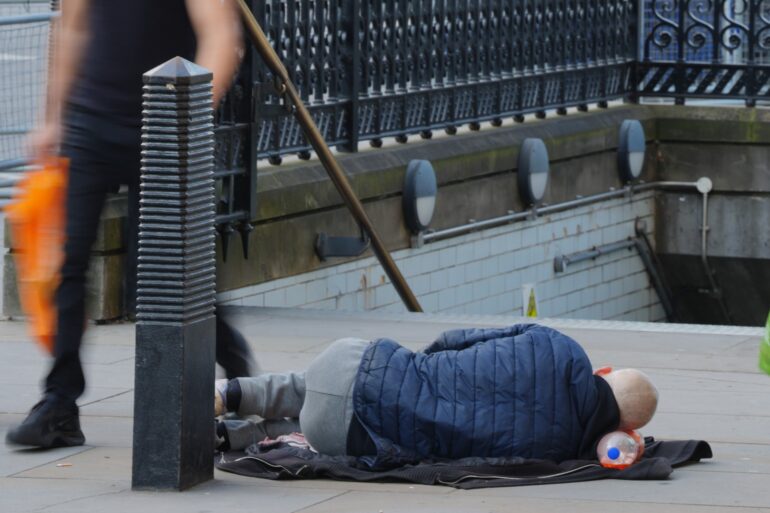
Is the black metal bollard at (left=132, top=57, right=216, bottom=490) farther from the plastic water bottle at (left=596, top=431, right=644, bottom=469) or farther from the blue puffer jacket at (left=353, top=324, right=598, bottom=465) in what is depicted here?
the plastic water bottle at (left=596, top=431, right=644, bottom=469)

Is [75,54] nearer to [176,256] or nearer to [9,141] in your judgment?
[176,256]

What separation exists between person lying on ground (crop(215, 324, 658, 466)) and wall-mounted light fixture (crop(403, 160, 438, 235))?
18.3 ft

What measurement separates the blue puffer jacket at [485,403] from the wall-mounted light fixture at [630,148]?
851cm

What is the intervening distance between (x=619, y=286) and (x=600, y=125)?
1.29 m

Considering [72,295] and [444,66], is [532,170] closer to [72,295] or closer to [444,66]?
[444,66]

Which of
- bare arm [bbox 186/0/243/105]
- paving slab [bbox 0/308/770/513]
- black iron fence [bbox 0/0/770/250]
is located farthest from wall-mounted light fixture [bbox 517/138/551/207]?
bare arm [bbox 186/0/243/105]

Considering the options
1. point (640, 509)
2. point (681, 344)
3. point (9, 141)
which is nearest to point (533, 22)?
point (9, 141)

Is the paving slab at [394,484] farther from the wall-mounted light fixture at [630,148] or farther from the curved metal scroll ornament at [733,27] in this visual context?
the curved metal scroll ornament at [733,27]

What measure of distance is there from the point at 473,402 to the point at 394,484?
327 millimetres

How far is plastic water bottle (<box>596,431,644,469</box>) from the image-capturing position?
205 inches

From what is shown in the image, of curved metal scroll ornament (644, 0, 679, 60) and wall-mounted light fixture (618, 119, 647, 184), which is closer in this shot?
wall-mounted light fixture (618, 119, 647, 184)

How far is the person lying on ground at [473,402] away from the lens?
5156mm

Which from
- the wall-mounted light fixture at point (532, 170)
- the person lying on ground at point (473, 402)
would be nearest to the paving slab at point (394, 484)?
the person lying on ground at point (473, 402)

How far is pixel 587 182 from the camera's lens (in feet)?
43.5
